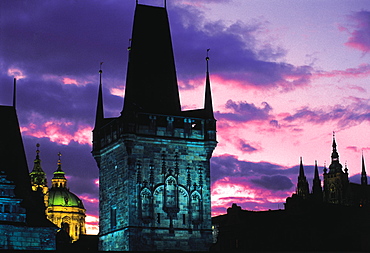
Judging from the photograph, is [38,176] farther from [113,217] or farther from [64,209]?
[113,217]

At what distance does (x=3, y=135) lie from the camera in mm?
63469

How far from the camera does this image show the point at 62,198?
188 m

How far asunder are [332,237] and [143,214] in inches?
771

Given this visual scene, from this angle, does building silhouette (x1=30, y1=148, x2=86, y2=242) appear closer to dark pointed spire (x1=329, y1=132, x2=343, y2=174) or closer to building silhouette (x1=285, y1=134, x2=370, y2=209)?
building silhouette (x1=285, y1=134, x2=370, y2=209)

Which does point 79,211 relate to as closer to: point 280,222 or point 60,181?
point 60,181

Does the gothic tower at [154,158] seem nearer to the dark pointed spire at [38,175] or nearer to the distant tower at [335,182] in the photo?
the dark pointed spire at [38,175]

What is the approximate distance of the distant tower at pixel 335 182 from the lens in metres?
181

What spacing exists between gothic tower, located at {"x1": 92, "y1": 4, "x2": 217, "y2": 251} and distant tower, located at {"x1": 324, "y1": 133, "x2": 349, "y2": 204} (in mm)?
106159

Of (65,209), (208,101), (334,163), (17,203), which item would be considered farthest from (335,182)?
(17,203)

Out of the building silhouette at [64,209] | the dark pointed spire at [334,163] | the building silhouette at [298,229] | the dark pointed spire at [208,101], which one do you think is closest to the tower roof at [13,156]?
the dark pointed spire at [208,101]

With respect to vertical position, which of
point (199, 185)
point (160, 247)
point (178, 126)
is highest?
point (178, 126)

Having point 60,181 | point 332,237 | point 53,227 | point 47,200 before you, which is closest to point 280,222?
point 332,237

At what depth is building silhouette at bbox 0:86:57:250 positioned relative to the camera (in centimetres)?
6012

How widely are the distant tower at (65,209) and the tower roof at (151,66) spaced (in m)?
111
